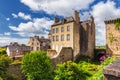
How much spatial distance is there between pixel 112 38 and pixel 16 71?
22239 millimetres

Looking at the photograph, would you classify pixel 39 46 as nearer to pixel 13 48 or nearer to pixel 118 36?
pixel 13 48

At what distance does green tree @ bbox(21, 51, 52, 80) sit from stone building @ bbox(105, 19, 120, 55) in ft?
55.1

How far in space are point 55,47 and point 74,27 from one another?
9.30 meters

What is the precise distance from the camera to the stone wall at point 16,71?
35253mm

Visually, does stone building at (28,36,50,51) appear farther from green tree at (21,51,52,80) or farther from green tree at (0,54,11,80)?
green tree at (0,54,11,80)

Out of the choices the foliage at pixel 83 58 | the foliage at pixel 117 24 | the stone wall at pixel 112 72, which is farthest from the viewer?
the foliage at pixel 83 58

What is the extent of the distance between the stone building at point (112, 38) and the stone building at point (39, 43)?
2334 centimetres

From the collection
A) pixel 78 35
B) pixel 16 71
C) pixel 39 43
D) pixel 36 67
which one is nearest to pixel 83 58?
pixel 78 35

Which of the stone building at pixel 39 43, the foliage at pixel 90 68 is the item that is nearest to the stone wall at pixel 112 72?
the foliage at pixel 90 68

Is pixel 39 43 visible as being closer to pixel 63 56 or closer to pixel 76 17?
pixel 76 17

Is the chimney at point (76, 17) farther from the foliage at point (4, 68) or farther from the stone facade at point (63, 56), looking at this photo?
the foliage at point (4, 68)

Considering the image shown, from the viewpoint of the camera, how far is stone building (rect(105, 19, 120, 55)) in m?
44.6

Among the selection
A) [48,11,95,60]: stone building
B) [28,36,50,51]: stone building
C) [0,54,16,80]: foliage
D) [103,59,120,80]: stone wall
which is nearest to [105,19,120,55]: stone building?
[48,11,95,60]: stone building

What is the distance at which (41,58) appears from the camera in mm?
35844
